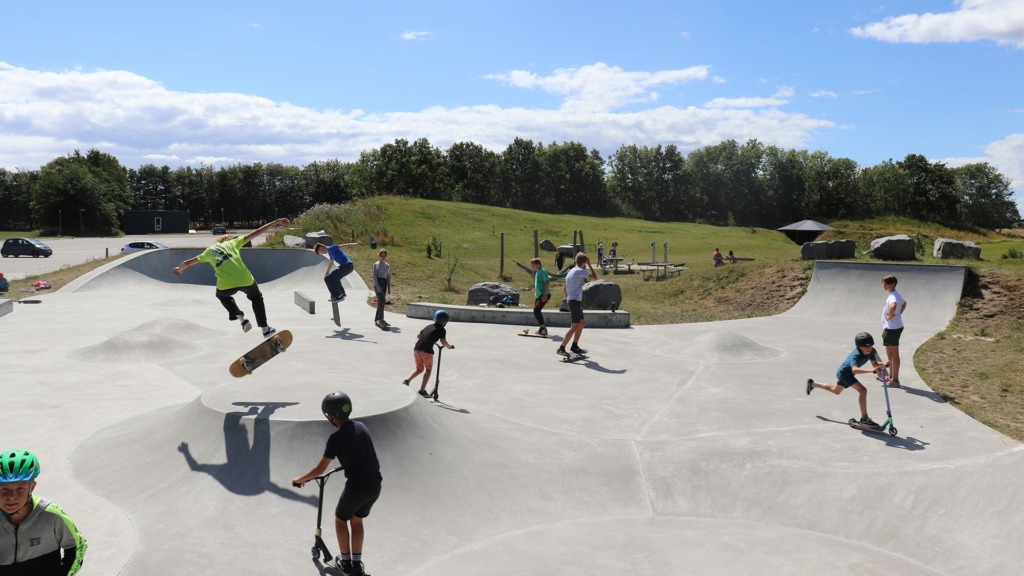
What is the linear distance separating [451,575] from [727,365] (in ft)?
27.5

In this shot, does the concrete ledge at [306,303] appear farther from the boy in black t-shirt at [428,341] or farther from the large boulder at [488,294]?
the boy in black t-shirt at [428,341]

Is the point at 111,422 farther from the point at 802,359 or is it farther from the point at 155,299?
the point at 155,299

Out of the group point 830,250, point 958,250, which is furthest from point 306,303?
point 958,250

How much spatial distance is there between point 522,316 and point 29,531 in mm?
14314

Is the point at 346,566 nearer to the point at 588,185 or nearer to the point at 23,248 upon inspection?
the point at 23,248

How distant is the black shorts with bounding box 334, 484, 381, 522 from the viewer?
15.7 feet

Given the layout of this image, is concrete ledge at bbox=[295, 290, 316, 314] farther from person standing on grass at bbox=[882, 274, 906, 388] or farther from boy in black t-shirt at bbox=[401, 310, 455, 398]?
person standing on grass at bbox=[882, 274, 906, 388]

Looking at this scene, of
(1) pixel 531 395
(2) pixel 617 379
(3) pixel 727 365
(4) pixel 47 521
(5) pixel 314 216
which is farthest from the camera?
(5) pixel 314 216

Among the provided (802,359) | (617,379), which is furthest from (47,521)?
(802,359)

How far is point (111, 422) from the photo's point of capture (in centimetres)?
841

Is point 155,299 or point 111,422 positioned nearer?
point 111,422

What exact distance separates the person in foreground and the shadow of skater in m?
3.21

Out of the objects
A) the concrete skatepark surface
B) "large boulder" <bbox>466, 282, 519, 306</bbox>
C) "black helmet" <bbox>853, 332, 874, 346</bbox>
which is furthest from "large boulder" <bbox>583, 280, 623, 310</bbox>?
"black helmet" <bbox>853, 332, 874, 346</bbox>

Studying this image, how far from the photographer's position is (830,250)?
77.6 ft
